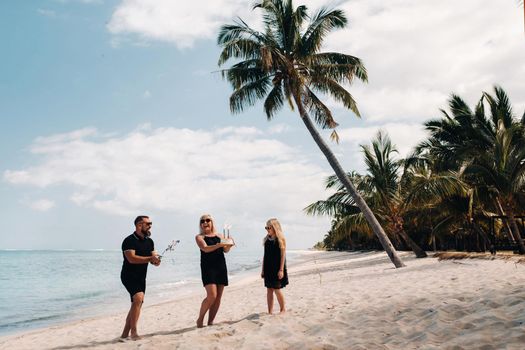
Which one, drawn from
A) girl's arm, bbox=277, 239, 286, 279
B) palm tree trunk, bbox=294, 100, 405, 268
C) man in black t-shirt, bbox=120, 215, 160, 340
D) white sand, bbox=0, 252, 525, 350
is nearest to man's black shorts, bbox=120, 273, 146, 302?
man in black t-shirt, bbox=120, 215, 160, 340

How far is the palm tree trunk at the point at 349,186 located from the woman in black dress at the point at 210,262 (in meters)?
9.37

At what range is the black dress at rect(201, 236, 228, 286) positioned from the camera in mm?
5949

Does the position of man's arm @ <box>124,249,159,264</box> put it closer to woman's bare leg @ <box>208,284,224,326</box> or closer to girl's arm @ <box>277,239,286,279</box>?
woman's bare leg @ <box>208,284,224,326</box>

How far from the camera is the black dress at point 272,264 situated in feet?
21.6

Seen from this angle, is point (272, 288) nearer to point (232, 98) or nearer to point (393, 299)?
point (393, 299)

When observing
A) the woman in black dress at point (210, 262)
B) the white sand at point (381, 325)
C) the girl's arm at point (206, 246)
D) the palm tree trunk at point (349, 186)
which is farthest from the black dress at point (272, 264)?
the palm tree trunk at point (349, 186)

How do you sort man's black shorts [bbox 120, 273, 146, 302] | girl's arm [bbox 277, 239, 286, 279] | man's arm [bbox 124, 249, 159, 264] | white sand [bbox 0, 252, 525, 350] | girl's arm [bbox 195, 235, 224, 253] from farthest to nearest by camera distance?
girl's arm [bbox 277, 239, 286, 279]
girl's arm [bbox 195, 235, 224, 253]
man's black shorts [bbox 120, 273, 146, 302]
man's arm [bbox 124, 249, 159, 264]
white sand [bbox 0, 252, 525, 350]

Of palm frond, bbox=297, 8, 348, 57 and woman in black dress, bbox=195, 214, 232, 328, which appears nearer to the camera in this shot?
woman in black dress, bbox=195, 214, 232, 328

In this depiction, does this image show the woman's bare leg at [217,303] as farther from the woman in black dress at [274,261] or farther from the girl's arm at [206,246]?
the woman in black dress at [274,261]

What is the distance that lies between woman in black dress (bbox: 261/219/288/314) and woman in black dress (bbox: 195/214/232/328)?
88 cm

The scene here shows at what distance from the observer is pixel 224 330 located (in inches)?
223

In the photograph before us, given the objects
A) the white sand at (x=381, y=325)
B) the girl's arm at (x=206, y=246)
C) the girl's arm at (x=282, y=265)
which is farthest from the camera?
the girl's arm at (x=282, y=265)

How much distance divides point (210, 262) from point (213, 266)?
74mm

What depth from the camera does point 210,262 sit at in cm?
597
